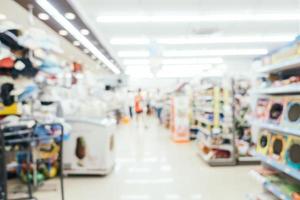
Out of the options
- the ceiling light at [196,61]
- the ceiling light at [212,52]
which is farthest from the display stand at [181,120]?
the ceiling light at [196,61]

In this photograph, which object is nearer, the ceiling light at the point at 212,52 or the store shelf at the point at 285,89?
the store shelf at the point at 285,89

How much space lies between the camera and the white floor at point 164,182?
3805 millimetres

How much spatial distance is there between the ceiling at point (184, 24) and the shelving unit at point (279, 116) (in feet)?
10.9

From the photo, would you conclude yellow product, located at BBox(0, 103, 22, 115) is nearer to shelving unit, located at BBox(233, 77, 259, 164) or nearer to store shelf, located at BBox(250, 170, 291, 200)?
store shelf, located at BBox(250, 170, 291, 200)

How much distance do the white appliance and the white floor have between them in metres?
0.16

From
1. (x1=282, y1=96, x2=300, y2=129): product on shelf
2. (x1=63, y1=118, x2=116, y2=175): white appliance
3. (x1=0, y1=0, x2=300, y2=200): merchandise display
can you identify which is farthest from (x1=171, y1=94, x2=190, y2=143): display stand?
(x1=282, y1=96, x2=300, y2=129): product on shelf

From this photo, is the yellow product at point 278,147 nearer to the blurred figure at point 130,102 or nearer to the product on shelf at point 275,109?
the product on shelf at point 275,109

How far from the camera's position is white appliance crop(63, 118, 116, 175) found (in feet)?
15.4

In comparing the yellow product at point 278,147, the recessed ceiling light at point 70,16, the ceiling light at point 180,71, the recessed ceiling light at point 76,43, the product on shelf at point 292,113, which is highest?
the ceiling light at point 180,71

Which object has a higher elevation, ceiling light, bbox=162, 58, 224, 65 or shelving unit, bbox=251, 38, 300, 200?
ceiling light, bbox=162, 58, 224, 65

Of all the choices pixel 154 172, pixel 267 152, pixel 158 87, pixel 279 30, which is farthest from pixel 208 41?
pixel 158 87

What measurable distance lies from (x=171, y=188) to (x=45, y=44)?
8.96ft

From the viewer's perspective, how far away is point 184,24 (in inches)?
330

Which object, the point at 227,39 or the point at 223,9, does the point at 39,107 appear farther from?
the point at 227,39
